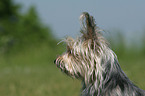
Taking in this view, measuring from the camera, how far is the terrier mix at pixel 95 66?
4215 millimetres

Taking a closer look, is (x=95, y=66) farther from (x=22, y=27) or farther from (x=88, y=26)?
(x=22, y=27)

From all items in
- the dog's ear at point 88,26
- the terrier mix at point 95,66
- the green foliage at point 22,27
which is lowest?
the terrier mix at point 95,66

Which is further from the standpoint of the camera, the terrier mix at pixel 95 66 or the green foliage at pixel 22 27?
the green foliage at pixel 22 27

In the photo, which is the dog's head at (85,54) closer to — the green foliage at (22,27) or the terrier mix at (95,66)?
the terrier mix at (95,66)

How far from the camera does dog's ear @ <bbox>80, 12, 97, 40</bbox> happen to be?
4082 millimetres

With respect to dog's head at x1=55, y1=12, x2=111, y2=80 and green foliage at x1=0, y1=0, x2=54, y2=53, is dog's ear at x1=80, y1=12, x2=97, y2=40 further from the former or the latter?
green foliage at x1=0, y1=0, x2=54, y2=53

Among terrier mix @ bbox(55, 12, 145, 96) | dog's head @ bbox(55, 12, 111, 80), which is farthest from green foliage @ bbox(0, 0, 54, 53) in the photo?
terrier mix @ bbox(55, 12, 145, 96)

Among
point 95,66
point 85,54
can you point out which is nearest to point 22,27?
point 85,54

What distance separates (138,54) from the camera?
18.2 meters

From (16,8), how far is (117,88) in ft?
118

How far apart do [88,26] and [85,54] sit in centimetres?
52

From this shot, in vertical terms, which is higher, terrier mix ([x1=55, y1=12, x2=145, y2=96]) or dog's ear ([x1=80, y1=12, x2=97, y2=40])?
dog's ear ([x1=80, y1=12, x2=97, y2=40])

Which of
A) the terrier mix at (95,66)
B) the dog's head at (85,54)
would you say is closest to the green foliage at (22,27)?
the dog's head at (85,54)

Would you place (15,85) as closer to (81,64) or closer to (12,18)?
(81,64)
